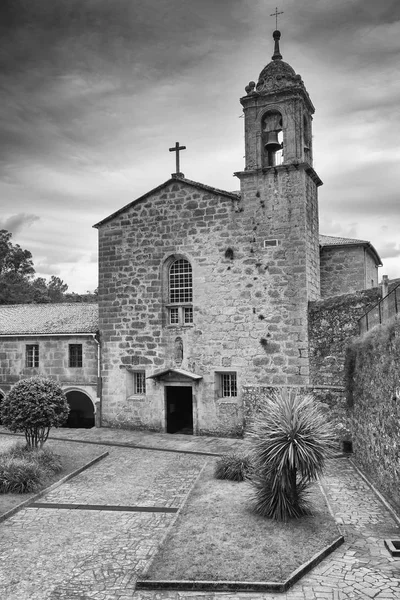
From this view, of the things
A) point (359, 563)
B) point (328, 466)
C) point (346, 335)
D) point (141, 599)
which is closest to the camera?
point (141, 599)

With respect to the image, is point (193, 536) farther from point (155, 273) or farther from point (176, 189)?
point (176, 189)

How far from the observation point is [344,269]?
20.5 m

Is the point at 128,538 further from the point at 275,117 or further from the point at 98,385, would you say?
the point at 275,117

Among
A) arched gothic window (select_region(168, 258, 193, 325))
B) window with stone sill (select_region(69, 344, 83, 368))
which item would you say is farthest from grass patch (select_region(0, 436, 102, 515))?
arched gothic window (select_region(168, 258, 193, 325))

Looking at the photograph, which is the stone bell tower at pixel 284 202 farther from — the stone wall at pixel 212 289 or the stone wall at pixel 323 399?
the stone wall at pixel 323 399

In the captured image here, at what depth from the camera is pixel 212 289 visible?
62.0 feet

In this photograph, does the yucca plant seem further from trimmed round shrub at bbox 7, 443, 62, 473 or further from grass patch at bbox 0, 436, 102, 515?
trimmed round shrub at bbox 7, 443, 62, 473

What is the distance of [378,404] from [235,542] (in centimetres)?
479

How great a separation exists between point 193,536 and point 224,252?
1139cm

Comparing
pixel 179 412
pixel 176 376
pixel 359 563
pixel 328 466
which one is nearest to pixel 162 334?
pixel 176 376

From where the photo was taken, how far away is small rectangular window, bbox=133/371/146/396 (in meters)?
20.3

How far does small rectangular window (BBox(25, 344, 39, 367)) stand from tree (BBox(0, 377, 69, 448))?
22.7ft

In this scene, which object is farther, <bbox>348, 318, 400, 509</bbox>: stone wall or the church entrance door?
the church entrance door

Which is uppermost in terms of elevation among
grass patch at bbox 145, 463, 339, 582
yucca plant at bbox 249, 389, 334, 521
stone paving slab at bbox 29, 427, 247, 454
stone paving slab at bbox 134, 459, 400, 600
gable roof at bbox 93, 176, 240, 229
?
gable roof at bbox 93, 176, 240, 229
